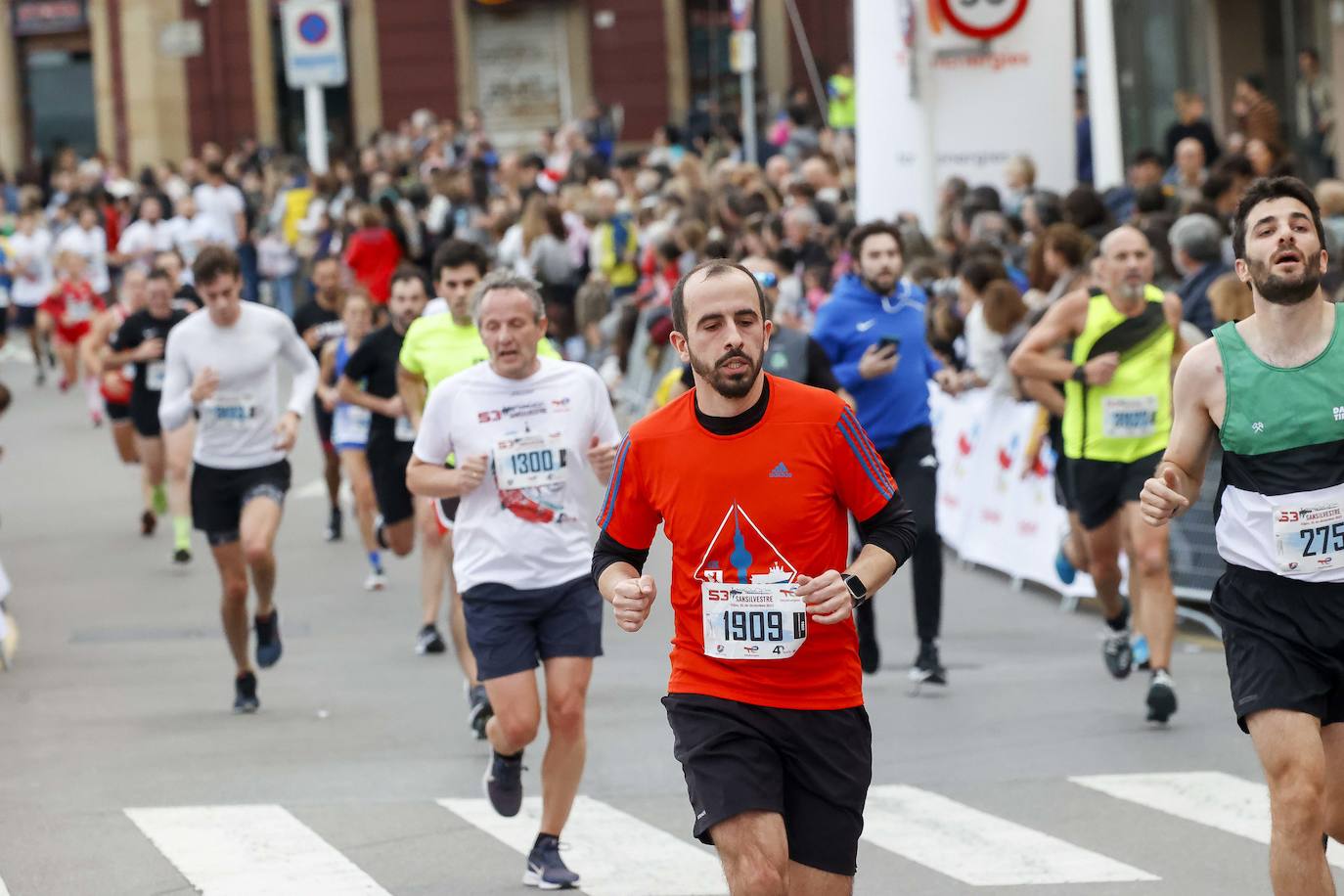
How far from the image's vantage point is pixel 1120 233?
10180 millimetres

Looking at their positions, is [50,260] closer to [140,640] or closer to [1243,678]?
[140,640]

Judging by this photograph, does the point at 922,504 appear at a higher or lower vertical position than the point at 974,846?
higher

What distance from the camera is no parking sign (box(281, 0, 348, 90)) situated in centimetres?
2580

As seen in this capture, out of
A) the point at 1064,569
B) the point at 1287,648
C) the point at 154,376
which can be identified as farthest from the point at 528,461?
the point at 154,376

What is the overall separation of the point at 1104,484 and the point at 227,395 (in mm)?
4105

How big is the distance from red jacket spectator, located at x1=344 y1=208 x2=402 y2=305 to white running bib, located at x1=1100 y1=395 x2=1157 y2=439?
504 inches

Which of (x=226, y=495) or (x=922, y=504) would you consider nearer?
(x=922, y=504)

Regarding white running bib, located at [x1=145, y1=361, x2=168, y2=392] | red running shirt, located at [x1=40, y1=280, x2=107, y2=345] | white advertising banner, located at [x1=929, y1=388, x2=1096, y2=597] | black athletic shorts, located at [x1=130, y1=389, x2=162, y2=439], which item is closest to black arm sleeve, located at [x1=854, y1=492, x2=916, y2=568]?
white advertising banner, located at [x1=929, y1=388, x2=1096, y2=597]

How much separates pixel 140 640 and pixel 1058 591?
17.4 ft

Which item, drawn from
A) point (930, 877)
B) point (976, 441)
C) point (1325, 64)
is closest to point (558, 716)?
point (930, 877)

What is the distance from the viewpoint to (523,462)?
8.03 meters

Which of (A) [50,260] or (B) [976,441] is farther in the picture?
(A) [50,260]

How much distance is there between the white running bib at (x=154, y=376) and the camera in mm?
16531

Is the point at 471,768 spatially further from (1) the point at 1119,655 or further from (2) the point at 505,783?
(1) the point at 1119,655
